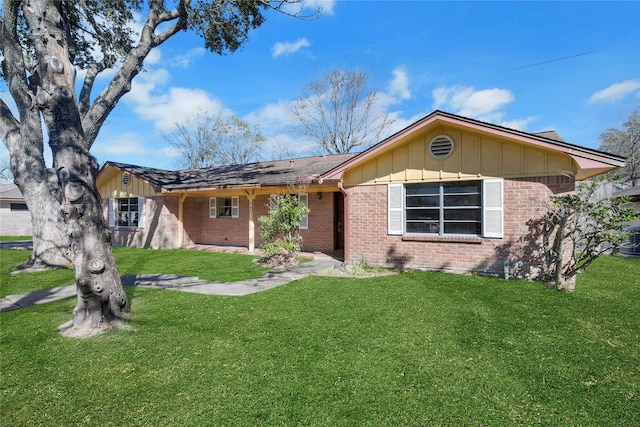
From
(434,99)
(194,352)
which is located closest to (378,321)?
(194,352)

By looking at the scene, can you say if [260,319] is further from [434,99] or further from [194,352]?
[434,99]

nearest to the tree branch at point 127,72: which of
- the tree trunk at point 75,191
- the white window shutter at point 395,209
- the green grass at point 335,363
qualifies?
the tree trunk at point 75,191

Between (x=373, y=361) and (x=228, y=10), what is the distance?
12.4m

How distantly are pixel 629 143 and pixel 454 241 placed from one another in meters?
31.7

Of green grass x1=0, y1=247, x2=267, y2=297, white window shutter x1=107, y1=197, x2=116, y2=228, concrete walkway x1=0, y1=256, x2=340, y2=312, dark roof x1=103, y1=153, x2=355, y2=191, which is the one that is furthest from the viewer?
white window shutter x1=107, y1=197, x2=116, y2=228

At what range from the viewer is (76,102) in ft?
15.0

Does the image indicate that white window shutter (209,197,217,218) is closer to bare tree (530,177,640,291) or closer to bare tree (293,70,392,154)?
bare tree (530,177,640,291)

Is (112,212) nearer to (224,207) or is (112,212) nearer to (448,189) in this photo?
(224,207)

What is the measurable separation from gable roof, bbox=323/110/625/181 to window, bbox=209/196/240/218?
704cm

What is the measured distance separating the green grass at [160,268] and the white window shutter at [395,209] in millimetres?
3840

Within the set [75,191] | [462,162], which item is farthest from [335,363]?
[462,162]

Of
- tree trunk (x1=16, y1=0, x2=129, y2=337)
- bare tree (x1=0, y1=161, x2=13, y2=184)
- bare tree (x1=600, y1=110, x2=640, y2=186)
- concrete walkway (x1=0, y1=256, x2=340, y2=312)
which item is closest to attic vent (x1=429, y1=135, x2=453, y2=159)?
concrete walkway (x1=0, y1=256, x2=340, y2=312)

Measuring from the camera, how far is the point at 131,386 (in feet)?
9.91

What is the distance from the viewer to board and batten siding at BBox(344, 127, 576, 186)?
22.8 feet
